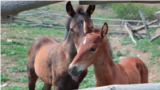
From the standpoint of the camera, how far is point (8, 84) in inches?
191

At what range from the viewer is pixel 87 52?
235 centimetres

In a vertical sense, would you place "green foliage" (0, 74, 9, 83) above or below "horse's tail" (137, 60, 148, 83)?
below

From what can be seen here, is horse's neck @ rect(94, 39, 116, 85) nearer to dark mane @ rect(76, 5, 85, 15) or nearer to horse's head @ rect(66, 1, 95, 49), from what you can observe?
horse's head @ rect(66, 1, 95, 49)

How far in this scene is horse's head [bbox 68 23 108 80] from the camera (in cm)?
223

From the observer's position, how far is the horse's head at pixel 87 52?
2232 millimetres

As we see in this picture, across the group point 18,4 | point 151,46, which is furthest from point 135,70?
point 151,46

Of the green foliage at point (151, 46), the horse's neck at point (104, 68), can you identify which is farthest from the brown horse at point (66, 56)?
the green foliage at point (151, 46)

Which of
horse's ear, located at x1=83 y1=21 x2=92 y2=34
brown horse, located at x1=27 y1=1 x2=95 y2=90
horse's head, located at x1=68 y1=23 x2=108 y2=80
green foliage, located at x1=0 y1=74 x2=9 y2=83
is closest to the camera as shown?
horse's head, located at x1=68 y1=23 x2=108 y2=80

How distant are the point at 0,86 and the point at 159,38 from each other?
791 cm

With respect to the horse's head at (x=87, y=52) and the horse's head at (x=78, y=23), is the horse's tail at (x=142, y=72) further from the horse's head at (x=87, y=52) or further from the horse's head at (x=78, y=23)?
the horse's head at (x=78, y=23)

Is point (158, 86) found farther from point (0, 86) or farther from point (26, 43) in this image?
point (26, 43)

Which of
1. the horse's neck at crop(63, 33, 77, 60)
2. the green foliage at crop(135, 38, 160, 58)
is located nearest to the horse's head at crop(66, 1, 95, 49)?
the horse's neck at crop(63, 33, 77, 60)

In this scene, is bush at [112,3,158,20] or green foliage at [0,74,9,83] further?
bush at [112,3,158,20]

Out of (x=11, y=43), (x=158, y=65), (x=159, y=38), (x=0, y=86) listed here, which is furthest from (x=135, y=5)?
(x=0, y=86)
